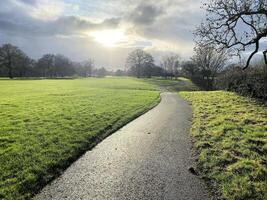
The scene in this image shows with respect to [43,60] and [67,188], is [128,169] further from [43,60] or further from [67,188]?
[43,60]

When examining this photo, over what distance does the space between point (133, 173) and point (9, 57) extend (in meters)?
97.2

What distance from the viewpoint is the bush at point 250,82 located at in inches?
734

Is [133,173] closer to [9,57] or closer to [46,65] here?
[9,57]

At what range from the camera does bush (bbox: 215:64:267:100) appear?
18.7 meters

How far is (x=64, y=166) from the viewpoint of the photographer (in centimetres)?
662

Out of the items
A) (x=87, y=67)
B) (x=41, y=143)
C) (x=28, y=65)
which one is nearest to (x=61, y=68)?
(x=28, y=65)

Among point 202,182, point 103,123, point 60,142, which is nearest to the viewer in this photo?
point 202,182

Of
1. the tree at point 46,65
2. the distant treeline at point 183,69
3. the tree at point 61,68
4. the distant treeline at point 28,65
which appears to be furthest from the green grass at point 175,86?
the tree at point 61,68

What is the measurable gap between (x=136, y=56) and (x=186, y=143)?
111293mm

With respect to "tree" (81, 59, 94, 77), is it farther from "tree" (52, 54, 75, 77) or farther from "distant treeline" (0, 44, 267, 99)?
"tree" (52, 54, 75, 77)

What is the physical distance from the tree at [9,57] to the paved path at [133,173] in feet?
306

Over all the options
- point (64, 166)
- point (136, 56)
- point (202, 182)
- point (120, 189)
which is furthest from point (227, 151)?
point (136, 56)

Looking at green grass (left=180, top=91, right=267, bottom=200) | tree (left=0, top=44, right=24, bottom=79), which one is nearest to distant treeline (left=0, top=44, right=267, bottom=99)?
tree (left=0, top=44, right=24, bottom=79)

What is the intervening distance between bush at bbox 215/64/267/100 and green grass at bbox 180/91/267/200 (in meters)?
7.77
